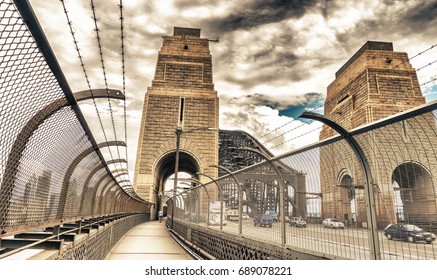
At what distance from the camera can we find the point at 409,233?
87.7 inches

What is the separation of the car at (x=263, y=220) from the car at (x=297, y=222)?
0.56m

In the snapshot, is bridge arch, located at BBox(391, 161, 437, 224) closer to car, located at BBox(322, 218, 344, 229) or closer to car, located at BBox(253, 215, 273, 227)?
car, located at BBox(322, 218, 344, 229)

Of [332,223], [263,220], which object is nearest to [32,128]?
[332,223]

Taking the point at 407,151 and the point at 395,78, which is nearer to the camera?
the point at 407,151

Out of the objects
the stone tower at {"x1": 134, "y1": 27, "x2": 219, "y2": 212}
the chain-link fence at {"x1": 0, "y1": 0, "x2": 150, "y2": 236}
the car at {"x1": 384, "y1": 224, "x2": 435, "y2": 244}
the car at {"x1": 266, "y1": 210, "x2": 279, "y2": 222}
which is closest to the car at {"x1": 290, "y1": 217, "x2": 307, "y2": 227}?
the car at {"x1": 266, "y1": 210, "x2": 279, "y2": 222}

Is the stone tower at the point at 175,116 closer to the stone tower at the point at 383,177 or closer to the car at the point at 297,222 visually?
the car at the point at 297,222

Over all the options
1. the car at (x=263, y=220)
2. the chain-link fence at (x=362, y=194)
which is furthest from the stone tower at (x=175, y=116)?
the chain-link fence at (x=362, y=194)

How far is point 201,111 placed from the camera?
1331 inches

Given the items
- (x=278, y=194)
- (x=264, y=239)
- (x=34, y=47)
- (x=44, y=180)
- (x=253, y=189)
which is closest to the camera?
(x=34, y=47)

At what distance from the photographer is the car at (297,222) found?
363 cm

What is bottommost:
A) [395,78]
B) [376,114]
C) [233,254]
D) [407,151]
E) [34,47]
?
[233,254]
